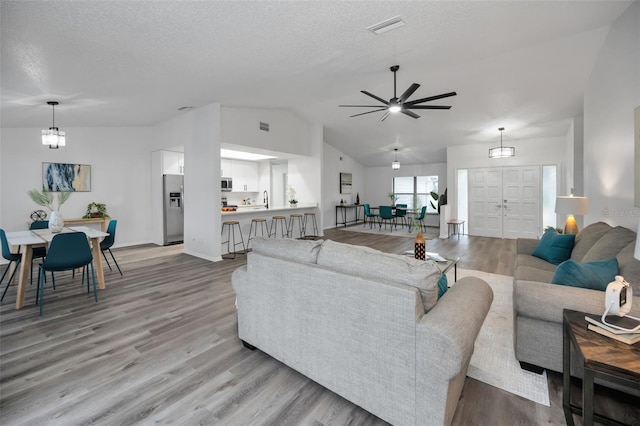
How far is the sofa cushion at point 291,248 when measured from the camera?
2.03 metres

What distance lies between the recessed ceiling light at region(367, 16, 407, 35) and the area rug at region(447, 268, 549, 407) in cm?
309

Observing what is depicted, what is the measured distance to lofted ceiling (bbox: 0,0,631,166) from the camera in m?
2.51

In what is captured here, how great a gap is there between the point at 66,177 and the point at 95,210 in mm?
805

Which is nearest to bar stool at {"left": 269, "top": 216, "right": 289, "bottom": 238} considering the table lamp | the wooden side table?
the table lamp

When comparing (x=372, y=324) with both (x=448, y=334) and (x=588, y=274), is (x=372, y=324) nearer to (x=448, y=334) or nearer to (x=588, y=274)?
(x=448, y=334)

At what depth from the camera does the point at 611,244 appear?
2.53m

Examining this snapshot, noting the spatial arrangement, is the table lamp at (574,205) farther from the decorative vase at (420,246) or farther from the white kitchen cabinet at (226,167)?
the white kitchen cabinet at (226,167)

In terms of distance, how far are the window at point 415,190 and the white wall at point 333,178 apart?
69.0 inches

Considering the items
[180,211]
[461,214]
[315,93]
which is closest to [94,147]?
[180,211]

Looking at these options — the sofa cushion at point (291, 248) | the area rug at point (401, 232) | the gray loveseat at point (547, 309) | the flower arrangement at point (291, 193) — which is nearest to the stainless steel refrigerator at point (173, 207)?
the flower arrangement at point (291, 193)

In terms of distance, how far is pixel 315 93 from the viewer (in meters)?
5.47

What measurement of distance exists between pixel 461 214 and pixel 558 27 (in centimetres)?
593

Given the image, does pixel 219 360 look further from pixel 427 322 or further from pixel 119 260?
pixel 119 260

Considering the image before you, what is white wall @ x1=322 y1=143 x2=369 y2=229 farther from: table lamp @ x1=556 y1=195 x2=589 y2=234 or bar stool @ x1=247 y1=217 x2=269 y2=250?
table lamp @ x1=556 y1=195 x2=589 y2=234
